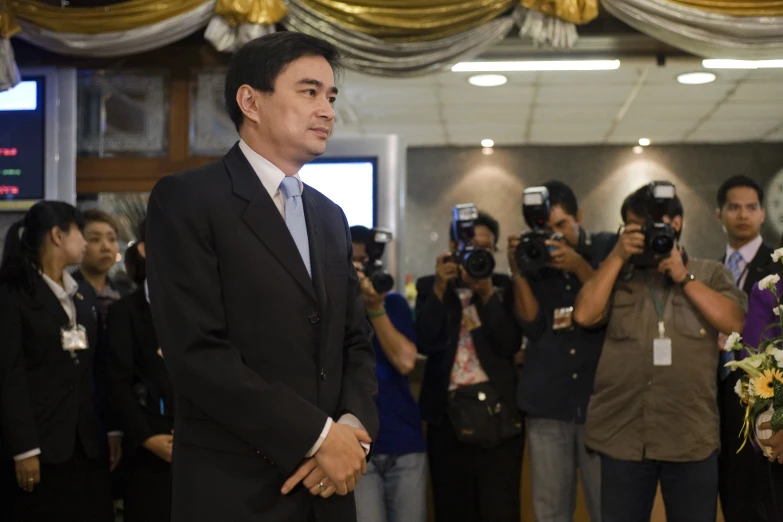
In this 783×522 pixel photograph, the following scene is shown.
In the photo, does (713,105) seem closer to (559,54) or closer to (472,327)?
(559,54)

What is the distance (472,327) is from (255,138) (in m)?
1.80

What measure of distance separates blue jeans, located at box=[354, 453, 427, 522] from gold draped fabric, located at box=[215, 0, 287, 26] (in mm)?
1829

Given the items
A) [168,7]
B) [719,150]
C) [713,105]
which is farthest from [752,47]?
[719,150]

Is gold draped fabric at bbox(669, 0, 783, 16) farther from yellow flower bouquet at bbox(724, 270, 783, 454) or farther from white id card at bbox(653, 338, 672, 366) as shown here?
yellow flower bouquet at bbox(724, 270, 783, 454)

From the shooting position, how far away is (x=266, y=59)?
1.63m

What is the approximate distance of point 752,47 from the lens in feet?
12.6

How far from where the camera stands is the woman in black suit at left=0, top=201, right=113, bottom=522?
121 inches

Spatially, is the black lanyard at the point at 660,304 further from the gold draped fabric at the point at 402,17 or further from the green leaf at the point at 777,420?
the gold draped fabric at the point at 402,17

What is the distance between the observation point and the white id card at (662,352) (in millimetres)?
2961

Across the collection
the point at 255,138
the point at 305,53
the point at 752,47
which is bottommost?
the point at 255,138

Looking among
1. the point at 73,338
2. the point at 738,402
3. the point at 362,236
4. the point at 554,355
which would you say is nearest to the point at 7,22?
the point at 73,338

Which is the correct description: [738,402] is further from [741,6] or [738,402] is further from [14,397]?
[14,397]

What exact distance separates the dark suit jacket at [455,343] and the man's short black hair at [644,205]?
1.78 feet

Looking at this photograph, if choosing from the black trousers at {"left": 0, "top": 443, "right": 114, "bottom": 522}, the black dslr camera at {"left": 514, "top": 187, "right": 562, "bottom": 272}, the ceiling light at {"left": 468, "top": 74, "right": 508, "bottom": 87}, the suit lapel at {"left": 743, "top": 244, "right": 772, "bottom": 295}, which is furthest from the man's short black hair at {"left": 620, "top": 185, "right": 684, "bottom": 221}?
the ceiling light at {"left": 468, "top": 74, "right": 508, "bottom": 87}
